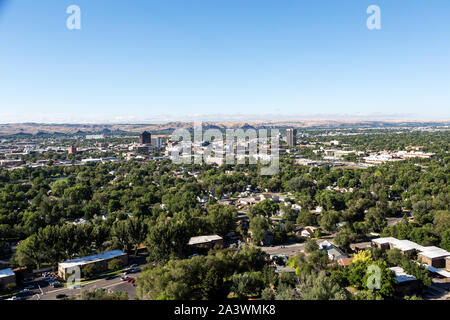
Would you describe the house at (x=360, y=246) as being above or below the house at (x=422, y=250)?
below

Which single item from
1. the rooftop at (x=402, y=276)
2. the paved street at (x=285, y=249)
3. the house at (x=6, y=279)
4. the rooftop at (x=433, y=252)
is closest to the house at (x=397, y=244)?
the rooftop at (x=433, y=252)

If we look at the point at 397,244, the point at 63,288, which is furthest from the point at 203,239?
the point at 397,244

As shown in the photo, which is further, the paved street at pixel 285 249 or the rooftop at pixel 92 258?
the paved street at pixel 285 249

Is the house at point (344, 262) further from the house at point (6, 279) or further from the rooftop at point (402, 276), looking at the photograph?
the house at point (6, 279)

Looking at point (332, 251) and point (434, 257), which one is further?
point (332, 251)

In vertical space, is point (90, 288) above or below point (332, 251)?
below

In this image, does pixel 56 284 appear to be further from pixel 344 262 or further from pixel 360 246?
pixel 360 246

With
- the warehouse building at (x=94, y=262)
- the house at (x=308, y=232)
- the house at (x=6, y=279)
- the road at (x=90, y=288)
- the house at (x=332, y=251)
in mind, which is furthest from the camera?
the house at (x=308, y=232)

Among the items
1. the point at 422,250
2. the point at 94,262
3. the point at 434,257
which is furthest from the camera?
the point at 422,250
